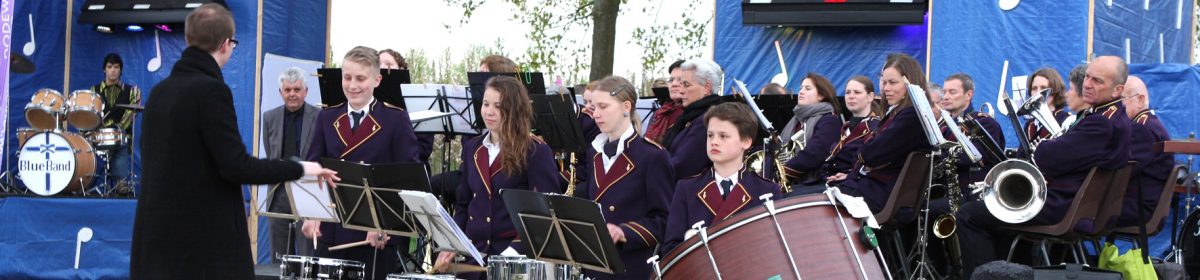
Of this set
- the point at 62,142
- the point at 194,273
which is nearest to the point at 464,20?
the point at 62,142

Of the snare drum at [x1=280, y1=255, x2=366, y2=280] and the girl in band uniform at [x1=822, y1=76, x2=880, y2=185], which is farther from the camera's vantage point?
the girl in band uniform at [x1=822, y1=76, x2=880, y2=185]

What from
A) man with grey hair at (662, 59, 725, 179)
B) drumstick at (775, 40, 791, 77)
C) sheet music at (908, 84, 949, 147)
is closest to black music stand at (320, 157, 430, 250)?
man with grey hair at (662, 59, 725, 179)

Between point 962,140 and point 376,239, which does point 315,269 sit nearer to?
point 376,239

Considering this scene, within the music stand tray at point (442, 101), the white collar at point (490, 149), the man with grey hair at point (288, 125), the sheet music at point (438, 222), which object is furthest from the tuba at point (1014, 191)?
the man with grey hair at point (288, 125)

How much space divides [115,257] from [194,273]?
7616 mm

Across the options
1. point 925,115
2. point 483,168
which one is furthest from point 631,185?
point 925,115

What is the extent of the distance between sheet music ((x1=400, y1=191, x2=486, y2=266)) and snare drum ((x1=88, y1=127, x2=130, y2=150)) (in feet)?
29.8

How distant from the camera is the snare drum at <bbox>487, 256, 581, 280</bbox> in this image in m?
5.81

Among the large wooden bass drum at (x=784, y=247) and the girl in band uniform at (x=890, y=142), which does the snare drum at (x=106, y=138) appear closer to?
the girl in band uniform at (x=890, y=142)

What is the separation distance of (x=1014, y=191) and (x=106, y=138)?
9993 millimetres

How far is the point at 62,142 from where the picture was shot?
13.7m

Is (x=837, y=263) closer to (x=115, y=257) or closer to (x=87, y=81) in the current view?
(x=115, y=257)

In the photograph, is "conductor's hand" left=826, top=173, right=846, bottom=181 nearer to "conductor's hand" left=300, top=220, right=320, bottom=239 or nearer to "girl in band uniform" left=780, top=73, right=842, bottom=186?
Answer: "girl in band uniform" left=780, top=73, right=842, bottom=186

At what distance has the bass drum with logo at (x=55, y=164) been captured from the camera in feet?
44.6
